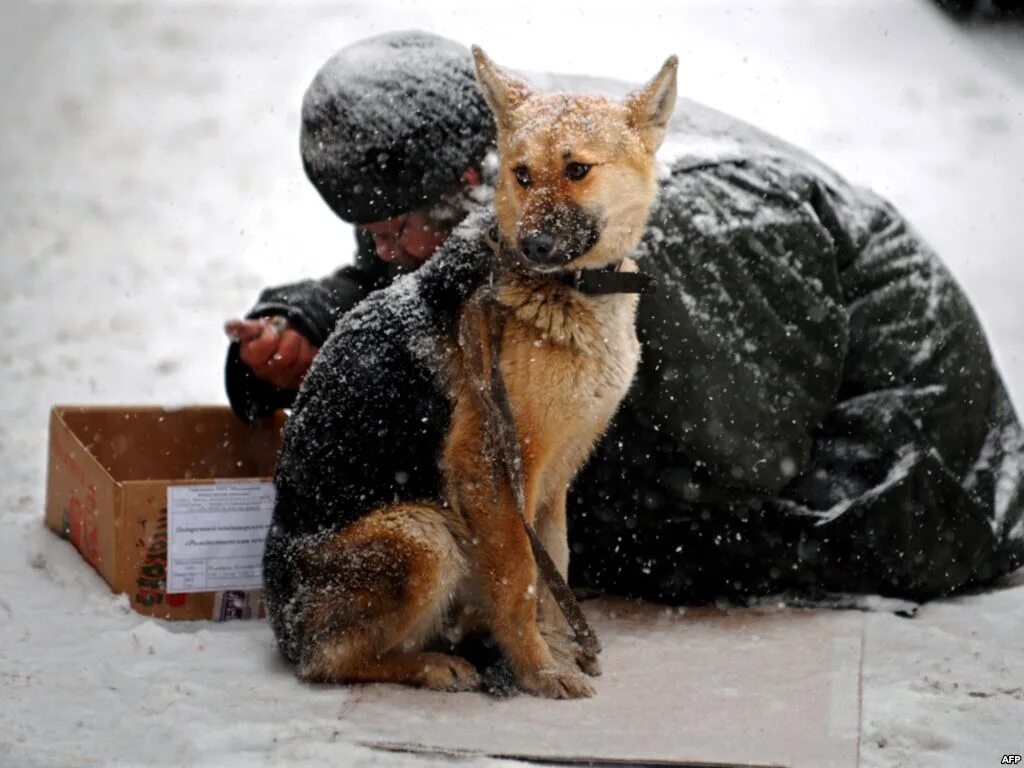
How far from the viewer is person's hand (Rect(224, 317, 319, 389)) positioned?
423 centimetres

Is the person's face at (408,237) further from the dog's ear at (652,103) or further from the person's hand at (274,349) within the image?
the dog's ear at (652,103)

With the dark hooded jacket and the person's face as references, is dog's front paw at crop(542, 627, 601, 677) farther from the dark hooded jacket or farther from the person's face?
the person's face

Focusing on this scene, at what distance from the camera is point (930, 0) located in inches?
338

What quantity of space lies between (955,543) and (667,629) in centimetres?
106

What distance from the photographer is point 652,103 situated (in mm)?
3312

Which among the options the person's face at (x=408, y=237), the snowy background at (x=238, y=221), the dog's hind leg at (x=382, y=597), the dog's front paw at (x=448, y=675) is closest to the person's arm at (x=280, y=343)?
the person's face at (x=408, y=237)

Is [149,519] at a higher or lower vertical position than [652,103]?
lower

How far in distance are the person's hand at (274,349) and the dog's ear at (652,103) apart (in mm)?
1609

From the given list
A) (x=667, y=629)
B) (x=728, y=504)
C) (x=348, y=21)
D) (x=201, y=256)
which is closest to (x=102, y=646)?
(x=667, y=629)

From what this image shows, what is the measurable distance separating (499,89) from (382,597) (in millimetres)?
1462

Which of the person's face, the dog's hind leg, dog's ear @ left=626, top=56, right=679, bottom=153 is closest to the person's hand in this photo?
the person's face

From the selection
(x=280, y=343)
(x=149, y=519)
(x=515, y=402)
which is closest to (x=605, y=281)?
(x=515, y=402)

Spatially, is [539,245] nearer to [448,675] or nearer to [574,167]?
[574,167]

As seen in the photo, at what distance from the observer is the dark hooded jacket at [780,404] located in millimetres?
3924
